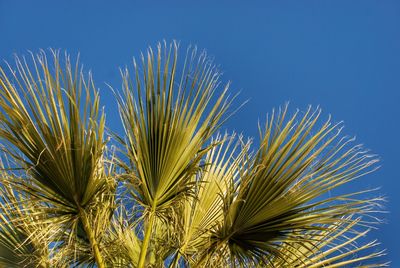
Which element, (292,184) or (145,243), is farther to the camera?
(145,243)

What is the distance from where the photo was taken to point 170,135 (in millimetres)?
2645

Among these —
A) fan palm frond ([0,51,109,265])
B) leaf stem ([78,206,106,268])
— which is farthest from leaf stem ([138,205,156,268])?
fan palm frond ([0,51,109,265])

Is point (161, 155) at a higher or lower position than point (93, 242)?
higher

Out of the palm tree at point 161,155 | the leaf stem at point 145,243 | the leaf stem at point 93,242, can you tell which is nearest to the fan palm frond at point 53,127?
the palm tree at point 161,155

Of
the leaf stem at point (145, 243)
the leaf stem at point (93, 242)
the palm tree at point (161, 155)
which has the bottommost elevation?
the leaf stem at point (93, 242)

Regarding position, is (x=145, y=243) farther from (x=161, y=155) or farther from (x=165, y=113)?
(x=165, y=113)

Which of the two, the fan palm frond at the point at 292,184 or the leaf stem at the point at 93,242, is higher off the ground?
the fan palm frond at the point at 292,184

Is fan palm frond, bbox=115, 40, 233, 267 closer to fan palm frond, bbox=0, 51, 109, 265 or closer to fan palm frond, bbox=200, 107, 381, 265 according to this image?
fan palm frond, bbox=0, 51, 109, 265

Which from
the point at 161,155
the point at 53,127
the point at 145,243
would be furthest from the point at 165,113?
A: the point at 145,243

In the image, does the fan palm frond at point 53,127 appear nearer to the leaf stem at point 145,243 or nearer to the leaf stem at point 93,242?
the leaf stem at point 93,242

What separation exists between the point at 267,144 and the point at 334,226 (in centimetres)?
75

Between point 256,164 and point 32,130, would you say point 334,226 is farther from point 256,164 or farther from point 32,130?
point 32,130

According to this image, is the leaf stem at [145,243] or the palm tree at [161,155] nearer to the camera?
the palm tree at [161,155]

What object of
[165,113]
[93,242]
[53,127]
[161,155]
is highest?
[165,113]
